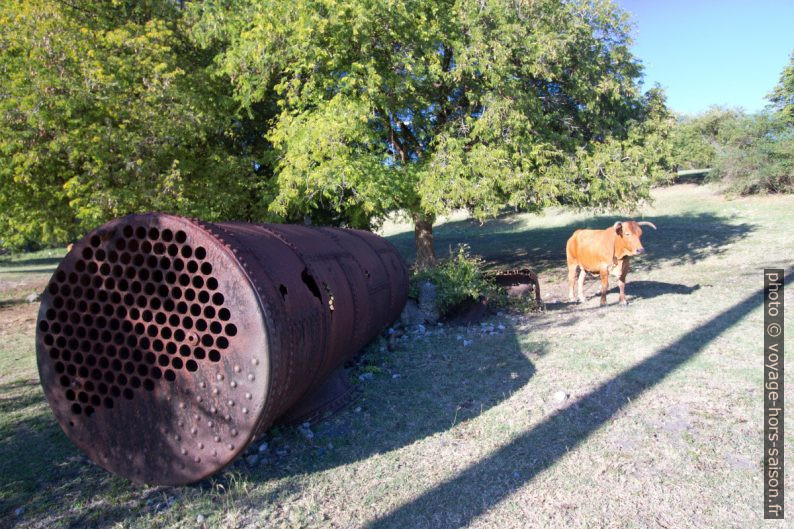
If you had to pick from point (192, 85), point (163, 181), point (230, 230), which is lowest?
point (230, 230)

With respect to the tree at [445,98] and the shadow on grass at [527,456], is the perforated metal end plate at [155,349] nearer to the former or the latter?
the shadow on grass at [527,456]

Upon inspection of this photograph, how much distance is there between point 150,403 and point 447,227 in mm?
32965

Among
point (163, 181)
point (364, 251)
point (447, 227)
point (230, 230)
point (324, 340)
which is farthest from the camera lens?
point (447, 227)

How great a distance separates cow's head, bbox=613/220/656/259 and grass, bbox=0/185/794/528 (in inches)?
54.4

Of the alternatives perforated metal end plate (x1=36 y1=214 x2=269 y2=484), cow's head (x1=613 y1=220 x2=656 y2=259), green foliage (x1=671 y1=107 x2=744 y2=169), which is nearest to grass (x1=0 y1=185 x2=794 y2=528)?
perforated metal end plate (x1=36 y1=214 x2=269 y2=484)

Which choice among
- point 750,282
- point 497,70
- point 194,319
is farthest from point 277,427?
point 750,282

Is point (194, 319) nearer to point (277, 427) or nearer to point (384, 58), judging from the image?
point (277, 427)

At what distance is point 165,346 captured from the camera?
3451 mm

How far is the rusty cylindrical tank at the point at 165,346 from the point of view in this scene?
11.1 feet

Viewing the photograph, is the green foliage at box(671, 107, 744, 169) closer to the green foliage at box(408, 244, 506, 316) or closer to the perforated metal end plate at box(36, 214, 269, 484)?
the green foliage at box(408, 244, 506, 316)

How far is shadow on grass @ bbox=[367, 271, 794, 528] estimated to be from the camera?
3438mm

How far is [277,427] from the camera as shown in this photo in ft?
15.7

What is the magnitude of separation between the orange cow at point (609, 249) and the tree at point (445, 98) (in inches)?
82.7

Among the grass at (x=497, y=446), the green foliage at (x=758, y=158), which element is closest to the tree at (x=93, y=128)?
the grass at (x=497, y=446)
